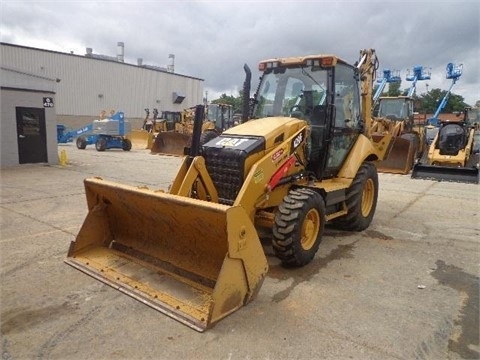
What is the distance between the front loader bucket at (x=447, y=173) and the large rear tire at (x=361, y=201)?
22.1 ft

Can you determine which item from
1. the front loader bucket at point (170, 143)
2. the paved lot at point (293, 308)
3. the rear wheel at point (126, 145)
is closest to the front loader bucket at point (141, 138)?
the rear wheel at point (126, 145)

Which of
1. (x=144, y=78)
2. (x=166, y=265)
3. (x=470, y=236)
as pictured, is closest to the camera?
(x=166, y=265)

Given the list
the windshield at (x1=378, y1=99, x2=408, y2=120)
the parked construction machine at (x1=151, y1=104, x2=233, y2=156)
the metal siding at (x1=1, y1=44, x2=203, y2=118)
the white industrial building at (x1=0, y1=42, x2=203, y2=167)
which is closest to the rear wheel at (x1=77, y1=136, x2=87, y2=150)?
the white industrial building at (x1=0, y1=42, x2=203, y2=167)

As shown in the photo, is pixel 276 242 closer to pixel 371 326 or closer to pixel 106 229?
pixel 371 326

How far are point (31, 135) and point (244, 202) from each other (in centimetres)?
1145

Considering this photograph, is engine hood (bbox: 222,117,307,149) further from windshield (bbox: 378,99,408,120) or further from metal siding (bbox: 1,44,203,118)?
metal siding (bbox: 1,44,203,118)

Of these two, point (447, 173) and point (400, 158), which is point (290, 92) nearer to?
point (447, 173)

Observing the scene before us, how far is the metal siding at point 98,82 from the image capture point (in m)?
27.3

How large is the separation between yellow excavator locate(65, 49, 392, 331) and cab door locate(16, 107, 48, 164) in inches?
385

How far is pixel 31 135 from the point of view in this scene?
13.0 meters

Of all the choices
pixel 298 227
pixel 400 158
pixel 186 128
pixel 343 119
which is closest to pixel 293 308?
pixel 298 227

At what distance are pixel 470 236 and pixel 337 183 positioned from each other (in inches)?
97.5

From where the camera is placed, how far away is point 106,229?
4656 millimetres

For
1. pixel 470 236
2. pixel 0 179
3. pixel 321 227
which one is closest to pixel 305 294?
pixel 321 227
